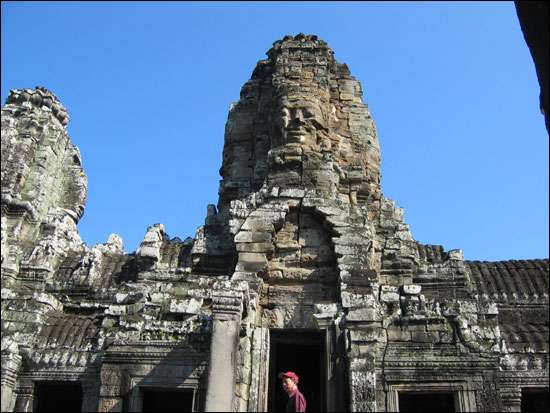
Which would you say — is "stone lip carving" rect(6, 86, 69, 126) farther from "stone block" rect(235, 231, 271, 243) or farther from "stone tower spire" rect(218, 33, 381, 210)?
"stone block" rect(235, 231, 271, 243)

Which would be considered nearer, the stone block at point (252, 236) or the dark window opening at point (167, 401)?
the dark window opening at point (167, 401)

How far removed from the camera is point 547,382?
35.1 feet

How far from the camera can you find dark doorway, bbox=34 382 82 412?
38.8 feet

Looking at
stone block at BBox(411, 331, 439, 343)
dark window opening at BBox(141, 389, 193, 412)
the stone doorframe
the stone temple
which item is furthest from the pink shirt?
stone block at BBox(411, 331, 439, 343)

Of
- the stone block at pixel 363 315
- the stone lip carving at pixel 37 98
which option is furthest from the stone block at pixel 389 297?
the stone lip carving at pixel 37 98

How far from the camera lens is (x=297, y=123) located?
47.0 ft

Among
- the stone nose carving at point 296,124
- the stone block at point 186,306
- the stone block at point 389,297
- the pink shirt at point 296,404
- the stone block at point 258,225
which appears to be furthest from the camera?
the stone nose carving at point 296,124

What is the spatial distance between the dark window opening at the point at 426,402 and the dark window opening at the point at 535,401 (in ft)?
5.88

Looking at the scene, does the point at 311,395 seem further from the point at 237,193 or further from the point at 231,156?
the point at 231,156

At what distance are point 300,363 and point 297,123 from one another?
5914mm

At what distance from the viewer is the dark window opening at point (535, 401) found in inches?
443

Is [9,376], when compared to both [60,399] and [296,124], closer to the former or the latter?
[60,399]

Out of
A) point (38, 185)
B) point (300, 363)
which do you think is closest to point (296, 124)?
point (300, 363)

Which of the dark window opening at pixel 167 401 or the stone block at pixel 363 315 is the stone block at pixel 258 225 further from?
the dark window opening at pixel 167 401
